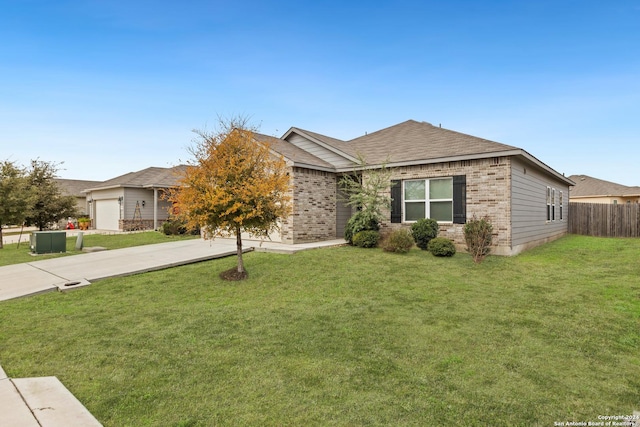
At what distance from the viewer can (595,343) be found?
4.32 meters

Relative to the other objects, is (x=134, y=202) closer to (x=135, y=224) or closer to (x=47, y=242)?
(x=135, y=224)

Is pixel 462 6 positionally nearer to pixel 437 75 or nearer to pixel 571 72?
pixel 437 75

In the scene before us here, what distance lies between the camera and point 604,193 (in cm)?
2891

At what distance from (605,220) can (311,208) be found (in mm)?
15915

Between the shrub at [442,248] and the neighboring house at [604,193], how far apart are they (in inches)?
995

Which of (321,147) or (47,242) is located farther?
(321,147)

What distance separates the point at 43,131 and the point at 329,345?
66.7 feet

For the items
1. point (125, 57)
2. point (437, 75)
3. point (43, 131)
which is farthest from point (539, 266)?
point (43, 131)

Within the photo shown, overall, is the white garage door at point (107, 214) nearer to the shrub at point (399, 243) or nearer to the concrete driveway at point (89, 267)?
the concrete driveway at point (89, 267)

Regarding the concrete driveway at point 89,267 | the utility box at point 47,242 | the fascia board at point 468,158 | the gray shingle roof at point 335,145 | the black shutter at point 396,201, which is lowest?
the concrete driveway at point 89,267

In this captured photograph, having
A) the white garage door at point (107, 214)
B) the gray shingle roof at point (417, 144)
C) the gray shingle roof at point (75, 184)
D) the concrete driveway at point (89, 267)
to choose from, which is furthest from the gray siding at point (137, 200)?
the gray shingle roof at point (417, 144)

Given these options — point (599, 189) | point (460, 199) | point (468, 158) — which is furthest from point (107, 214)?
point (599, 189)

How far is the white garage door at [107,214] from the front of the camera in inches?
977

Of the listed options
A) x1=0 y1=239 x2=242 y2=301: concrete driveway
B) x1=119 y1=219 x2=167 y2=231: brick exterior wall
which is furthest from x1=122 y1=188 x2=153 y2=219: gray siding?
x1=0 y1=239 x2=242 y2=301: concrete driveway
